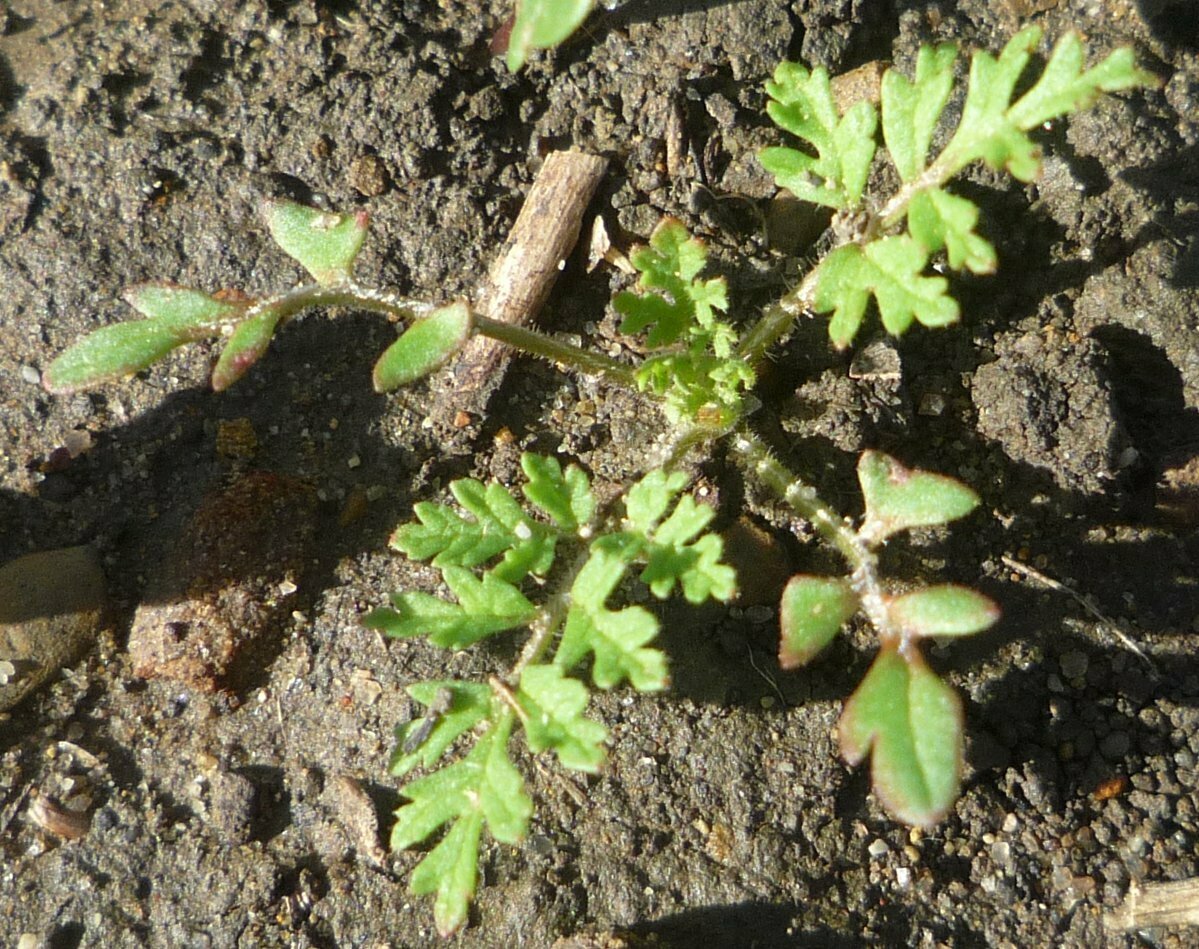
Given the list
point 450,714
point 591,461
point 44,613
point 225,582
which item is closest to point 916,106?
point 591,461

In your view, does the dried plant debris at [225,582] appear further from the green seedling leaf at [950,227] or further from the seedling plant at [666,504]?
the green seedling leaf at [950,227]

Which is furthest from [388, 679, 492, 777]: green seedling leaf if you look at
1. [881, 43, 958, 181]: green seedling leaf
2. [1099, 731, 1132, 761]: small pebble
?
[1099, 731, 1132, 761]: small pebble

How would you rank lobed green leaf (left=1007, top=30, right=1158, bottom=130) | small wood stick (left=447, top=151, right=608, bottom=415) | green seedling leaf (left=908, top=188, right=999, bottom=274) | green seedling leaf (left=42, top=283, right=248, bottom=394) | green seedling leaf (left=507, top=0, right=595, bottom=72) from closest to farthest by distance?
green seedling leaf (left=507, top=0, right=595, bottom=72)
lobed green leaf (left=1007, top=30, right=1158, bottom=130)
green seedling leaf (left=908, top=188, right=999, bottom=274)
green seedling leaf (left=42, top=283, right=248, bottom=394)
small wood stick (left=447, top=151, right=608, bottom=415)

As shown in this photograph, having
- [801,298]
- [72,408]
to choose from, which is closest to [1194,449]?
[801,298]

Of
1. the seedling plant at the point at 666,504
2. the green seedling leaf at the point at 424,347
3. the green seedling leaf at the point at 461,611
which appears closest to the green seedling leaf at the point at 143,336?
the seedling plant at the point at 666,504

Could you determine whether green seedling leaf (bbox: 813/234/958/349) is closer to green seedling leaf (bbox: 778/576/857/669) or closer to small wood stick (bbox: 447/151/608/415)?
green seedling leaf (bbox: 778/576/857/669)

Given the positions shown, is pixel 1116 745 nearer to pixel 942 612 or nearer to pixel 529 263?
→ pixel 942 612
